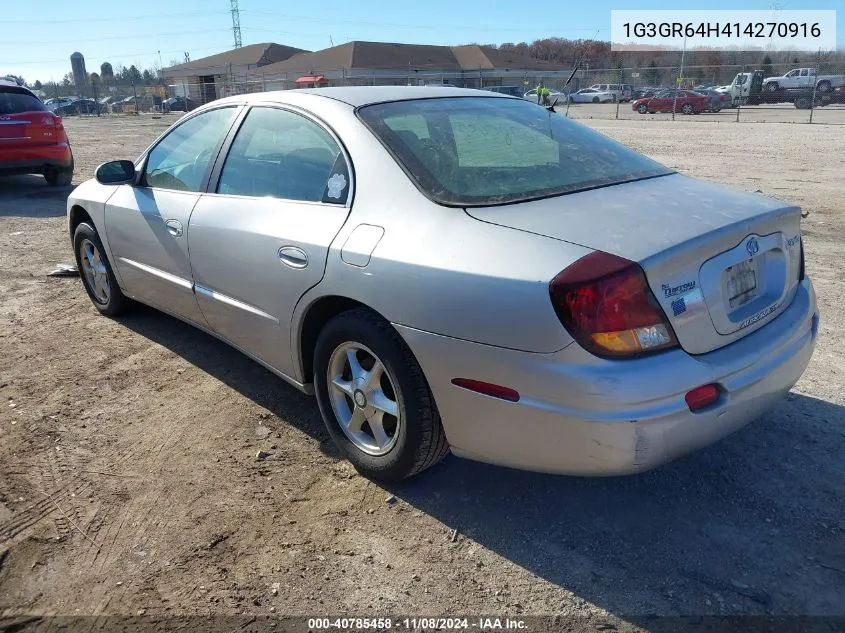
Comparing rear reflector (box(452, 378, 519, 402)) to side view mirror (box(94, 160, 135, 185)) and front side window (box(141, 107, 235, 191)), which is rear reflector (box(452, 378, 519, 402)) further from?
side view mirror (box(94, 160, 135, 185))

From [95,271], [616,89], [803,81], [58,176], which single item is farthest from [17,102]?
[616,89]

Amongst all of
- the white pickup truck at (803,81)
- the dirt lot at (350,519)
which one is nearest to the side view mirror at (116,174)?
the dirt lot at (350,519)

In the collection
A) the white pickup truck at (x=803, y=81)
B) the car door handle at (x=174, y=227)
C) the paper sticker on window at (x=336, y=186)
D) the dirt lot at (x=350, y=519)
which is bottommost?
the dirt lot at (x=350, y=519)

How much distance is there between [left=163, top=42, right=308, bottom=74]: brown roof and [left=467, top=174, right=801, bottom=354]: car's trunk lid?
6378cm

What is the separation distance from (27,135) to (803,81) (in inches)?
1376

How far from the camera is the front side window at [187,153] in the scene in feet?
12.2

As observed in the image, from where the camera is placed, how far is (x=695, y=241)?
7.40 feet

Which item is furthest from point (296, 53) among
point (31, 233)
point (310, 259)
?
point (310, 259)

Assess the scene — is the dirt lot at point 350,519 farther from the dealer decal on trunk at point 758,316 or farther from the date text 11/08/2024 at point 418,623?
the dealer decal on trunk at point 758,316

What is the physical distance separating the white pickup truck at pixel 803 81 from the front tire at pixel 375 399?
1420 inches

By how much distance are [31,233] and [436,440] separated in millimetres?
7413

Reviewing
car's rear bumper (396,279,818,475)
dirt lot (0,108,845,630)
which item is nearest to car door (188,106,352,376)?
dirt lot (0,108,845,630)

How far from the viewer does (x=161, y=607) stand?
89.5 inches

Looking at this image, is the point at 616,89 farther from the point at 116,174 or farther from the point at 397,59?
the point at 116,174
